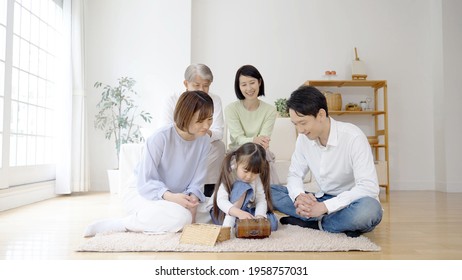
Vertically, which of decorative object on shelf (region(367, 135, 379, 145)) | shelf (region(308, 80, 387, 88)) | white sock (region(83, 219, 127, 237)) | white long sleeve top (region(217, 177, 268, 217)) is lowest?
white sock (region(83, 219, 127, 237))

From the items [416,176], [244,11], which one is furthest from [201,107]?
[416,176]

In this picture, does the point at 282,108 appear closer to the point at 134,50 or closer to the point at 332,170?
the point at 134,50

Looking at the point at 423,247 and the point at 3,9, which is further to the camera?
the point at 3,9

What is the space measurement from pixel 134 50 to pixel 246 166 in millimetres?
3189

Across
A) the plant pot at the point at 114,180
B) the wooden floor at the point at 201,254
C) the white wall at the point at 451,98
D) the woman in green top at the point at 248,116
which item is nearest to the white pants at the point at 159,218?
the wooden floor at the point at 201,254

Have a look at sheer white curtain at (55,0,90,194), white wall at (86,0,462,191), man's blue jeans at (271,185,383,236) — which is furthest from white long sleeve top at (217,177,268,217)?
white wall at (86,0,462,191)

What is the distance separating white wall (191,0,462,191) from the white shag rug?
3.08 metres

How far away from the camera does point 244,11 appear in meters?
4.74

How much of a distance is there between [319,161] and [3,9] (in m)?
2.73

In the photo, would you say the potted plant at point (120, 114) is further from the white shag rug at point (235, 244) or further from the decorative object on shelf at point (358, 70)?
the white shag rug at point (235, 244)

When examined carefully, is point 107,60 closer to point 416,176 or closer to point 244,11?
point 244,11

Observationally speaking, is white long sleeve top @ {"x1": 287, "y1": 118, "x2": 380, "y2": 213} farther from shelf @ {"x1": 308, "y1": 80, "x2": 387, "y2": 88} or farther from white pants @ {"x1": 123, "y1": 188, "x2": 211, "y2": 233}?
shelf @ {"x1": 308, "y1": 80, "x2": 387, "y2": 88}

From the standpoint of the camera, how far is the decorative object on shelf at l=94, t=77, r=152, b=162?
4.37 m

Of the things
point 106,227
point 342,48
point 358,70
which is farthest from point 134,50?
point 106,227
